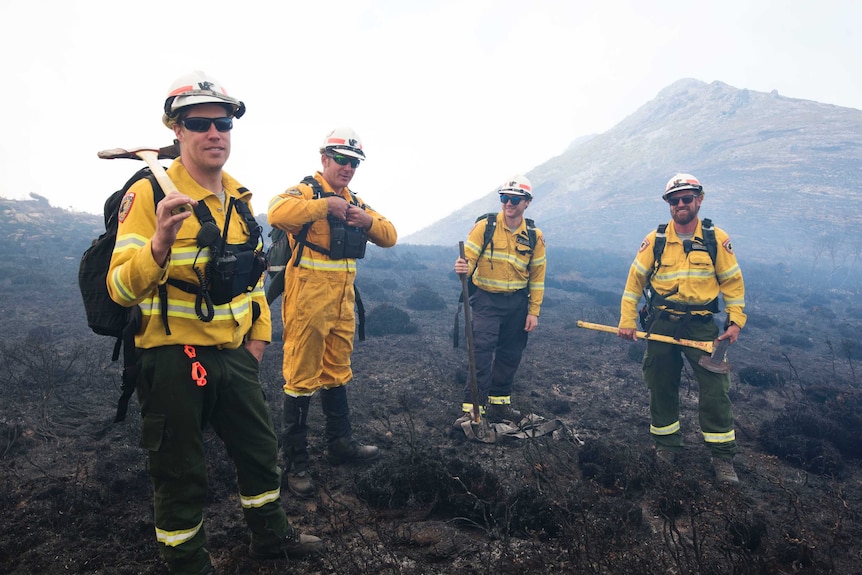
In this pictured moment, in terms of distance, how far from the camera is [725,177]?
66.9m

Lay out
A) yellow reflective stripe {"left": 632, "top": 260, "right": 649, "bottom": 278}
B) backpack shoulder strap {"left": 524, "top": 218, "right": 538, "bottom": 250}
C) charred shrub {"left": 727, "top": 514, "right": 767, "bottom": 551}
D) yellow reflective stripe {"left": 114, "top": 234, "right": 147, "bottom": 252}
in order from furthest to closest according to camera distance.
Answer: backpack shoulder strap {"left": 524, "top": 218, "right": 538, "bottom": 250}, yellow reflective stripe {"left": 632, "top": 260, "right": 649, "bottom": 278}, charred shrub {"left": 727, "top": 514, "right": 767, "bottom": 551}, yellow reflective stripe {"left": 114, "top": 234, "right": 147, "bottom": 252}

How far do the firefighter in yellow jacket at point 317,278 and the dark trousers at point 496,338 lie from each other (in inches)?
72.9

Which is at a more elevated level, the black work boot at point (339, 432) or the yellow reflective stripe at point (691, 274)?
the yellow reflective stripe at point (691, 274)

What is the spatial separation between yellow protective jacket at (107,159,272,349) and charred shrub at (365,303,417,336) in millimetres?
8019

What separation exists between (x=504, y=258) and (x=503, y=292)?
0.40m

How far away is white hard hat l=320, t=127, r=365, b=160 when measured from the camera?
3.80 m

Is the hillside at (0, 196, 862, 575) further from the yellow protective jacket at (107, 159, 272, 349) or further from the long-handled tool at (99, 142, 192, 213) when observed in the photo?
the long-handled tool at (99, 142, 192, 213)

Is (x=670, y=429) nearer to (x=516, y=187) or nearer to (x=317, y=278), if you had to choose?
(x=516, y=187)

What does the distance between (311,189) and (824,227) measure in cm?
6393

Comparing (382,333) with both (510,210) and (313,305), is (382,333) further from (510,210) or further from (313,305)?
(313,305)

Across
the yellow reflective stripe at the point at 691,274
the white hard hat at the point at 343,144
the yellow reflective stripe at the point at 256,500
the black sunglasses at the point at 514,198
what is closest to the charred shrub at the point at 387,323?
the black sunglasses at the point at 514,198

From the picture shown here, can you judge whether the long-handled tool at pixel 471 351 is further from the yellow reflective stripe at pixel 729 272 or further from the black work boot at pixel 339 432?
the yellow reflective stripe at pixel 729 272

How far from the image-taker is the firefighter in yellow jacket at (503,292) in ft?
17.4

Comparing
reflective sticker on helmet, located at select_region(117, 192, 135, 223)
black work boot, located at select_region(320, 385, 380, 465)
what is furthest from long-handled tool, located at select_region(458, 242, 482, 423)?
reflective sticker on helmet, located at select_region(117, 192, 135, 223)
